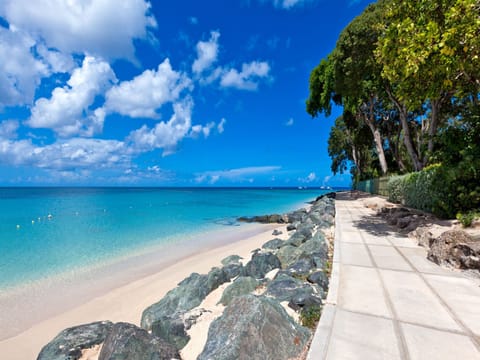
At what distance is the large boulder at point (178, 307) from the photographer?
9.59 ft

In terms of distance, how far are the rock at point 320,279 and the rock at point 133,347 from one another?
7.60 feet

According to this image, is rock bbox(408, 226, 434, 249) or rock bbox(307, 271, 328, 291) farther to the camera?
rock bbox(408, 226, 434, 249)

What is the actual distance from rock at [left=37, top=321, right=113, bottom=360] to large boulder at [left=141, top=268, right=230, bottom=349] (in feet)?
2.27

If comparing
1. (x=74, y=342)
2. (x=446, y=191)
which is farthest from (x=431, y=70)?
(x=74, y=342)

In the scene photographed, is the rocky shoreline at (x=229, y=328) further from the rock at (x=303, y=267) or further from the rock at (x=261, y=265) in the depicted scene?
the rock at (x=261, y=265)

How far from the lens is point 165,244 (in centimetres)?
1120

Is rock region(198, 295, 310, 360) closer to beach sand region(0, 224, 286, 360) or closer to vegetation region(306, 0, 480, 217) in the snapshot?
beach sand region(0, 224, 286, 360)

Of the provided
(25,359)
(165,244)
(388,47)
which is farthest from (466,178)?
(165,244)

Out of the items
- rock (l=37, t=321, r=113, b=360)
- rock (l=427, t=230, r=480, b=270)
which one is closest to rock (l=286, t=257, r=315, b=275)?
rock (l=427, t=230, r=480, b=270)

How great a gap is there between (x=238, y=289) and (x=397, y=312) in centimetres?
238

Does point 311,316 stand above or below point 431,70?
below

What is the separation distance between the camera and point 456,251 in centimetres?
385

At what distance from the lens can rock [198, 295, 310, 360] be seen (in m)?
2.08

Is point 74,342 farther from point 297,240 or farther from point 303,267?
point 297,240
